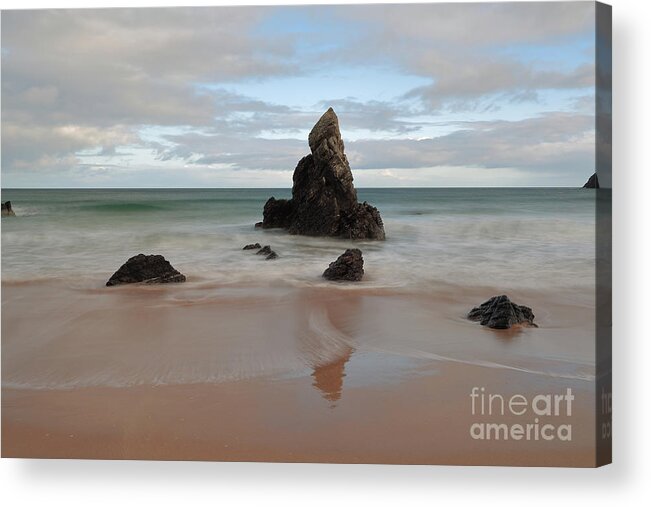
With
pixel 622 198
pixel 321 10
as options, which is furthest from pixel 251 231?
pixel 622 198

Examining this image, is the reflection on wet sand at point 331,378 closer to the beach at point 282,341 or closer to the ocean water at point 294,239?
the beach at point 282,341

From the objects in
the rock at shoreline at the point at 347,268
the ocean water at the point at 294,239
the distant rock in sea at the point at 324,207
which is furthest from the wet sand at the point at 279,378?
the distant rock in sea at the point at 324,207

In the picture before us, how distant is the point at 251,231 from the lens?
4.90 m

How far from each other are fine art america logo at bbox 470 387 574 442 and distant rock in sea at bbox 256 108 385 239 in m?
2.09

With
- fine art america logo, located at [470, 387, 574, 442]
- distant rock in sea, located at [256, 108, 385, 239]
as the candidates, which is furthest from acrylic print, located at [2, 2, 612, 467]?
distant rock in sea, located at [256, 108, 385, 239]

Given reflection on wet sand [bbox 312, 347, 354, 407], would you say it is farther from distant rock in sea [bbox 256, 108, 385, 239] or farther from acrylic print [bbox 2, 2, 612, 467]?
distant rock in sea [bbox 256, 108, 385, 239]

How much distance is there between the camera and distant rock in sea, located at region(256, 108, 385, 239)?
15.6 feet

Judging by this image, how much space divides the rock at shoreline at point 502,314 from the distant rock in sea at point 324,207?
149 centimetres

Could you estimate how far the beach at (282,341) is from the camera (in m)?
2.91

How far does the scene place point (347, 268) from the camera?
13.4ft

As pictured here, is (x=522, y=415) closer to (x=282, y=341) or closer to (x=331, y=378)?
(x=331, y=378)

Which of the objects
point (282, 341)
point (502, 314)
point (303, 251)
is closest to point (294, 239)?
point (303, 251)

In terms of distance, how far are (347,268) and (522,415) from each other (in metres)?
1.58

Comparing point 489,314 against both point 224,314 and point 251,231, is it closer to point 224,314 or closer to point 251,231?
point 224,314
